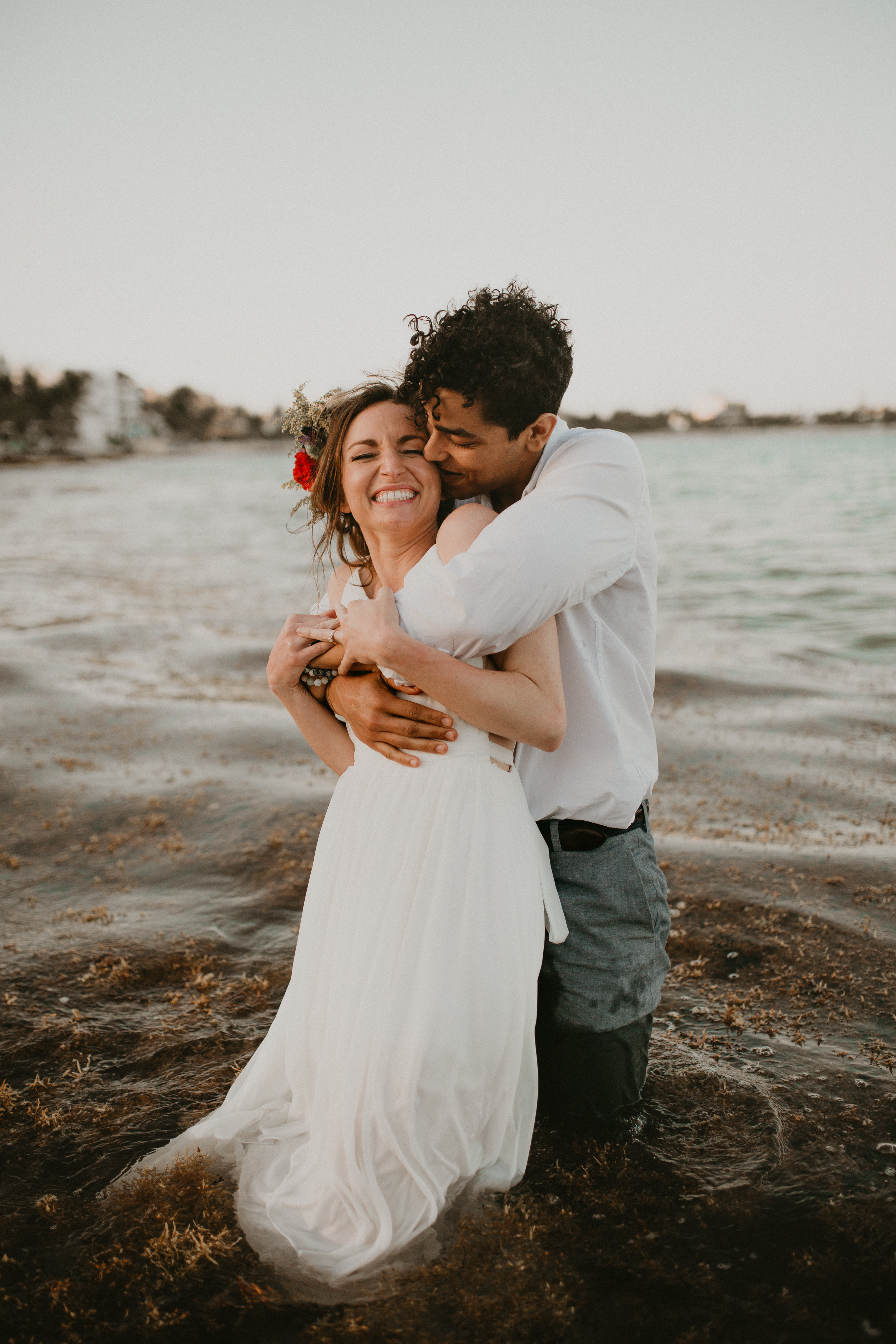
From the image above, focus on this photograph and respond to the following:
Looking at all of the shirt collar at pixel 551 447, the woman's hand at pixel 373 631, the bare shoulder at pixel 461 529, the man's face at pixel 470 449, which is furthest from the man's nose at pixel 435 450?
the woman's hand at pixel 373 631

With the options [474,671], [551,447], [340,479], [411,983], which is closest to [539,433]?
[551,447]

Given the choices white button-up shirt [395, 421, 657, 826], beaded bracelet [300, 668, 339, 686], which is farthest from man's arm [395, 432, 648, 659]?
beaded bracelet [300, 668, 339, 686]

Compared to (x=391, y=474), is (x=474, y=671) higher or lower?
lower

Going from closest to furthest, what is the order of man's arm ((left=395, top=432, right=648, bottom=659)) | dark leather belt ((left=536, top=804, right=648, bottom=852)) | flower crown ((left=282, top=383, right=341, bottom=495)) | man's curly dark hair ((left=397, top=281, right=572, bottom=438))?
man's arm ((left=395, top=432, right=648, bottom=659))
man's curly dark hair ((left=397, top=281, right=572, bottom=438))
dark leather belt ((left=536, top=804, right=648, bottom=852))
flower crown ((left=282, top=383, right=341, bottom=495))

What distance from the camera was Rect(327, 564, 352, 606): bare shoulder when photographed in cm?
318

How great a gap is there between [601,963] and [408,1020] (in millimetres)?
741

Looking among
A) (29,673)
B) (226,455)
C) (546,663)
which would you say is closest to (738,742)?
(546,663)

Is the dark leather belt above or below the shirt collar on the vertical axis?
below

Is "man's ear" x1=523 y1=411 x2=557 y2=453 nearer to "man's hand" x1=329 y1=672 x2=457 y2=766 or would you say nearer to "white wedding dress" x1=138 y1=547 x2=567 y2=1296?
"white wedding dress" x1=138 y1=547 x2=567 y2=1296

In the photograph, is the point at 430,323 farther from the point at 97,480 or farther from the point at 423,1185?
the point at 97,480

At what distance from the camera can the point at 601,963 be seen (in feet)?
9.73

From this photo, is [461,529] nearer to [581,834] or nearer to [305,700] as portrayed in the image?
[305,700]

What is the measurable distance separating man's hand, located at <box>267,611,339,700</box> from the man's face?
61cm

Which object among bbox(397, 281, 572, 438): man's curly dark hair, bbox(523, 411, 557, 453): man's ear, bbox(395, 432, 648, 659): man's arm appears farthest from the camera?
bbox(523, 411, 557, 453): man's ear
